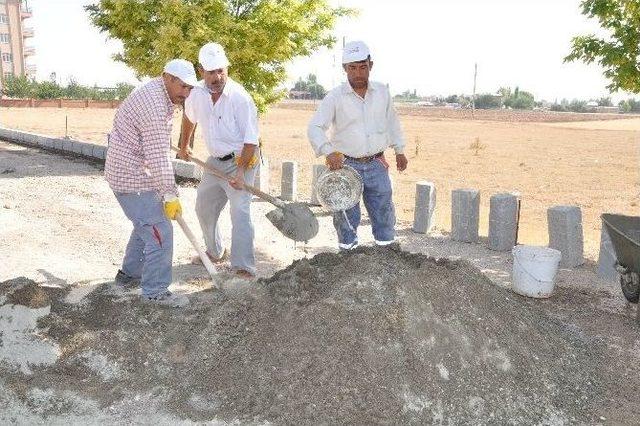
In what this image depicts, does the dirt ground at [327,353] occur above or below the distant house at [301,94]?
below

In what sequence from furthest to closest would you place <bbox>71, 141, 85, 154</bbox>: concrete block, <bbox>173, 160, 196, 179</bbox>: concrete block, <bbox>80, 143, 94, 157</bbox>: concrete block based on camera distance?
<bbox>71, 141, 85, 154</bbox>: concrete block
<bbox>80, 143, 94, 157</bbox>: concrete block
<bbox>173, 160, 196, 179</bbox>: concrete block

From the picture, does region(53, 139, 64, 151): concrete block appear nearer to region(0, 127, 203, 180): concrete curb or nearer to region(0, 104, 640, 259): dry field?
region(0, 127, 203, 180): concrete curb

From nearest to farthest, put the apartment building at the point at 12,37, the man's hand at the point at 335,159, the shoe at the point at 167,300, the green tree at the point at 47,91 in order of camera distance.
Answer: the shoe at the point at 167,300, the man's hand at the point at 335,159, the green tree at the point at 47,91, the apartment building at the point at 12,37

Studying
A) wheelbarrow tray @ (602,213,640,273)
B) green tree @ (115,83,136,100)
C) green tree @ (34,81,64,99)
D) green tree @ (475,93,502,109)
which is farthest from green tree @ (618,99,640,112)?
wheelbarrow tray @ (602,213,640,273)

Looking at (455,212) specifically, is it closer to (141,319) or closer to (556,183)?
(141,319)

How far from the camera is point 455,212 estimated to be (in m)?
7.26

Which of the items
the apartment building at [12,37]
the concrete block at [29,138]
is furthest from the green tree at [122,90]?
the concrete block at [29,138]

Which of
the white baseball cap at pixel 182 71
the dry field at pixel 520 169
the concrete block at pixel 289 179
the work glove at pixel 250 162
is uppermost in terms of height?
the white baseball cap at pixel 182 71

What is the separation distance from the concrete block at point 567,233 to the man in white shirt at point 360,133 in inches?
86.2

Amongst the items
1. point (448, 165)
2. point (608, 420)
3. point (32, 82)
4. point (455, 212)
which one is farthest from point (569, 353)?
point (32, 82)

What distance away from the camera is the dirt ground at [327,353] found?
338 cm

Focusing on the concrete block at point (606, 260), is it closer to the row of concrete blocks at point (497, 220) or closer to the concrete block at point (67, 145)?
the row of concrete blocks at point (497, 220)

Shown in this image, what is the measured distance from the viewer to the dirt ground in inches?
133

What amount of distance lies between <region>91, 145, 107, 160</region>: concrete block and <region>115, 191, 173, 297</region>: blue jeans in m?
8.31
